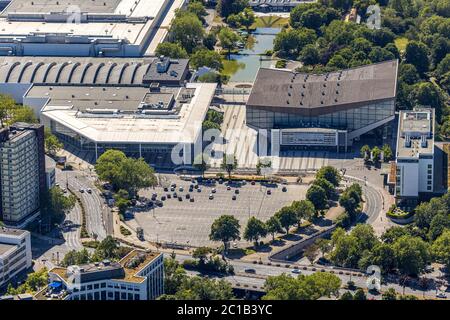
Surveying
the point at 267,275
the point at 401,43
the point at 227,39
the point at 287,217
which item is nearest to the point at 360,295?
the point at 267,275

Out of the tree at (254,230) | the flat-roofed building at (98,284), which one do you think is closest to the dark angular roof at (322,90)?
the tree at (254,230)

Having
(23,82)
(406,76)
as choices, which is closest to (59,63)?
(23,82)

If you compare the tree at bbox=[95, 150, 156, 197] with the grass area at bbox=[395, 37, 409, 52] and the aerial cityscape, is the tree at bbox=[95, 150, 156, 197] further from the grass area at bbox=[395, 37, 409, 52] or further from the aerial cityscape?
the grass area at bbox=[395, 37, 409, 52]

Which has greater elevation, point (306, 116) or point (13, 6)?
point (13, 6)

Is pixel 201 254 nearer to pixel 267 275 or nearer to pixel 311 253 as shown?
pixel 267 275

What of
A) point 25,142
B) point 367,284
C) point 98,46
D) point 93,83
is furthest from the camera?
point 98,46

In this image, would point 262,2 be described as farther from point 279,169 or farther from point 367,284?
point 367,284

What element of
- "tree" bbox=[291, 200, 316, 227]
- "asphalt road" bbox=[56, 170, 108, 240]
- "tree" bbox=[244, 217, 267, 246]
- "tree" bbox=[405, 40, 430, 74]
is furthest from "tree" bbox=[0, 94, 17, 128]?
"tree" bbox=[405, 40, 430, 74]
